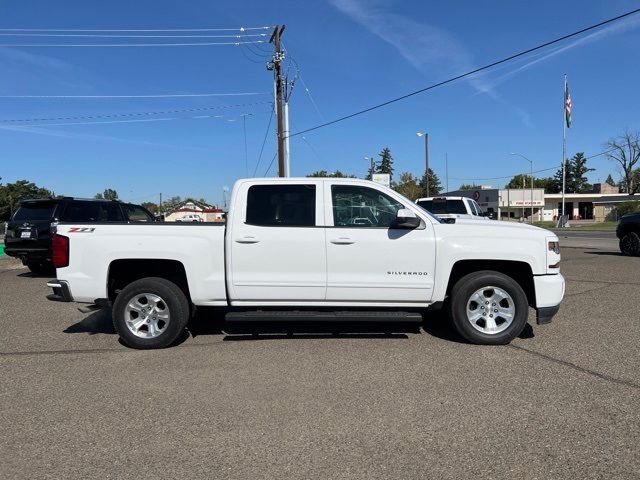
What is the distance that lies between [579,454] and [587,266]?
11161 millimetres

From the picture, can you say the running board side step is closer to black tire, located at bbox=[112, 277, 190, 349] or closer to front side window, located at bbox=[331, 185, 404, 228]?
black tire, located at bbox=[112, 277, 190, 349]

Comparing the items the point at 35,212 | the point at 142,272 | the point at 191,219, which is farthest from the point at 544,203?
the point at 142,272

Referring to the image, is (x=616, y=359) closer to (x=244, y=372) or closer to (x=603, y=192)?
(x=244, y=372)

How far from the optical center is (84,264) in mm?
5855

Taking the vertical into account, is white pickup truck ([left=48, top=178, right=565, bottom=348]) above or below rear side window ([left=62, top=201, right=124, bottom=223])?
below

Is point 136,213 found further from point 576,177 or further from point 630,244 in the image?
point 576,177

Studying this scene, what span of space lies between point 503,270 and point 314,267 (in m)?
2.31

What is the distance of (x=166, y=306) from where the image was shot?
5828mm

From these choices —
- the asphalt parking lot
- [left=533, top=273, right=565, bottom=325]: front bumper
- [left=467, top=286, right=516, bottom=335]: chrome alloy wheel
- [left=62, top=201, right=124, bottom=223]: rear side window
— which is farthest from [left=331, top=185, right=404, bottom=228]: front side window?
[left=62, top=201, right=124, bottom=223]: rear side window

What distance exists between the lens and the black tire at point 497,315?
576 cm

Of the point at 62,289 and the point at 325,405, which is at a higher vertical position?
the point at 62,289

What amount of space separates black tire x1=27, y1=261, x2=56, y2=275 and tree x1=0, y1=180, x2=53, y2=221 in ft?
223

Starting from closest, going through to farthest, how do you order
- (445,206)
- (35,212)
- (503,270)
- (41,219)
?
(503,270)
(41,219)
(35,212)
(445,206)

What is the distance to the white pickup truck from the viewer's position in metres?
5.78
